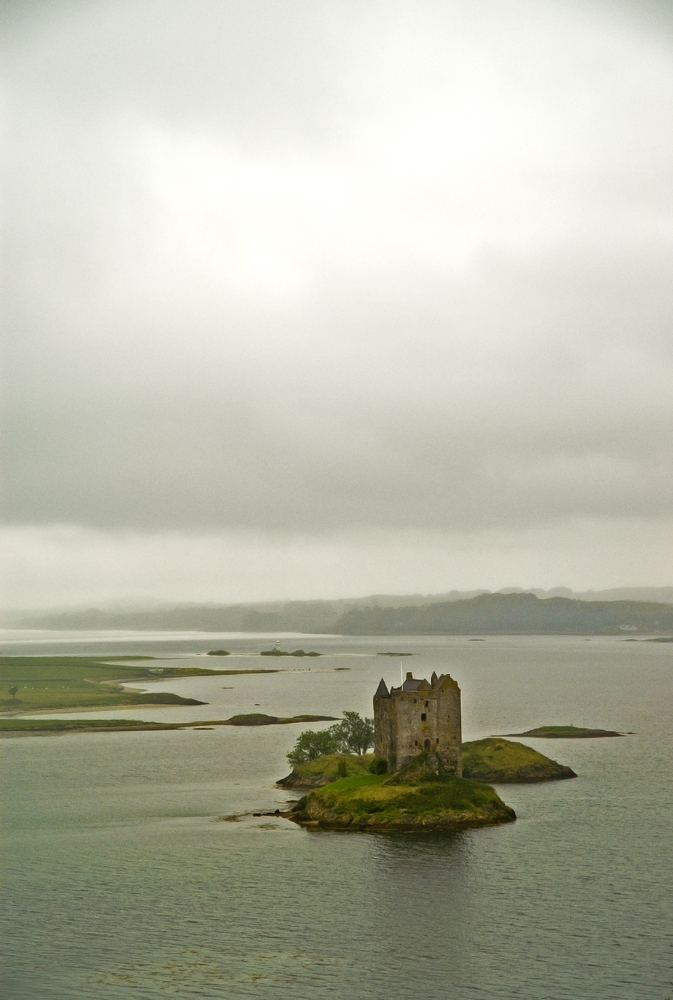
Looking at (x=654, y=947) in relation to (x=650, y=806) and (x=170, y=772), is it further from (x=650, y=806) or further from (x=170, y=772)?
(x=170, y=772)

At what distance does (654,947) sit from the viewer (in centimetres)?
5903

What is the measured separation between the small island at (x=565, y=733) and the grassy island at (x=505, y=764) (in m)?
35.6

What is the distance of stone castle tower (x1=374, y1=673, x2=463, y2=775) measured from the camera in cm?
9156

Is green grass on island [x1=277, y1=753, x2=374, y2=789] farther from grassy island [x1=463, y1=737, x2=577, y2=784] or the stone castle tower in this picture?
grassy island [x1=463, y1=737, x2=577, y2=784]

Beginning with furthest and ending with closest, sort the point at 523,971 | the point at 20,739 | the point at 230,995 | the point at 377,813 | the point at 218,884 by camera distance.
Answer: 1. the point at 20,739
2. the point at 377,813
3. the point at 218,884
4. the point at 523,971
5. the point at 230,995

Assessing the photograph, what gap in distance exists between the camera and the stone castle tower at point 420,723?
91.6 meters

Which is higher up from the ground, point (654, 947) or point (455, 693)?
point (455, 693)

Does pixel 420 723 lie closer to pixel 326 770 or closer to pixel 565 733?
pixel 326 770

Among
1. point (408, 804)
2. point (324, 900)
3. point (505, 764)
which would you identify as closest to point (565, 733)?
point (505, 764)

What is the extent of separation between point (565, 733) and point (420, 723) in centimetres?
6496

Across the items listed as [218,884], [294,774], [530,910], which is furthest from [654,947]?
[294,774]

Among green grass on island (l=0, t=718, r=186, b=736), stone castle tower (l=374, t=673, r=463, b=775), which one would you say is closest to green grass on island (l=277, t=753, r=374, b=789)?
stone castle tower (l=374, t=673, r=463, b=775)

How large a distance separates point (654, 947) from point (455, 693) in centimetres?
3630

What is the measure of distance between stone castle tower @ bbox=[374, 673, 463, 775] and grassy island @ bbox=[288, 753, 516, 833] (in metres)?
1.31
